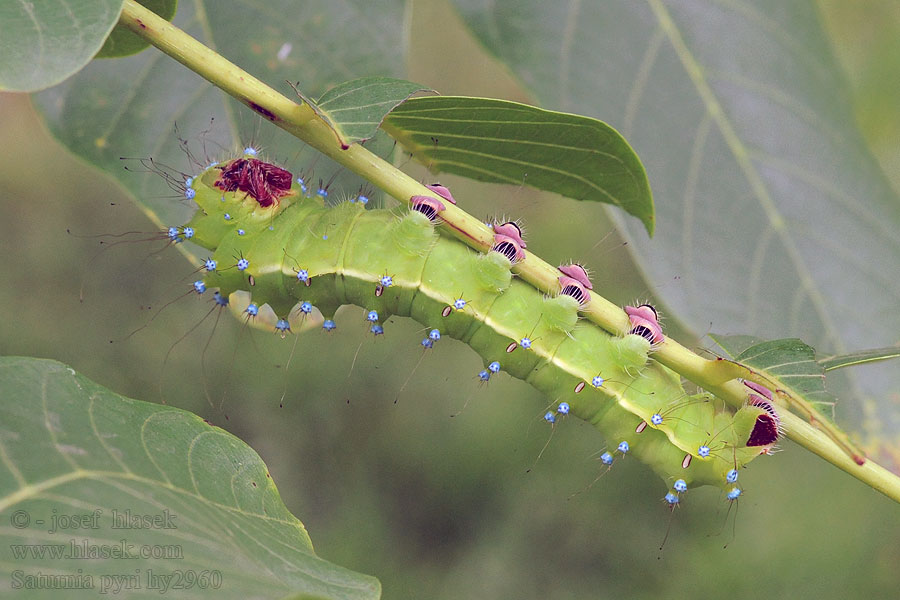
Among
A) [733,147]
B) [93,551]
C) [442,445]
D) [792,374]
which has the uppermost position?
[733,147]

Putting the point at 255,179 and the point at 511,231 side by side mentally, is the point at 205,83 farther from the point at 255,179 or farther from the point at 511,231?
the point at 511,231

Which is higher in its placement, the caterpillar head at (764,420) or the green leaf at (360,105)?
the green leaf at (360,105)

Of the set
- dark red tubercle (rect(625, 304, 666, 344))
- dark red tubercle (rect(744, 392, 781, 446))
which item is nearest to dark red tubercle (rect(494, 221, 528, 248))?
dark red tubercle (rect(625, 304, 666, 344))

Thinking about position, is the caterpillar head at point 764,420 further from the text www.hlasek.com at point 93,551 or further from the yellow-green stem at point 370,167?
the text www.hlasek.com at point 93,551

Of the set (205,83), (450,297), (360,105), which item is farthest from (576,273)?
(205,83)

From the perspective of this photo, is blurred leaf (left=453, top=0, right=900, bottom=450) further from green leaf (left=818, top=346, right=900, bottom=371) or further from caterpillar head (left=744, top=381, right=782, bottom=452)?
green leaf (left=818, top=346, right=900, bottom=371)

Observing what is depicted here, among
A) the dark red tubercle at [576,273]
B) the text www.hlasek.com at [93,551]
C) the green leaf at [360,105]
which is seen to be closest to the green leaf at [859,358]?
the dark red tubercle at [576,273]

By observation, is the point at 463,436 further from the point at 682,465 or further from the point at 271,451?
the point at 682,465
